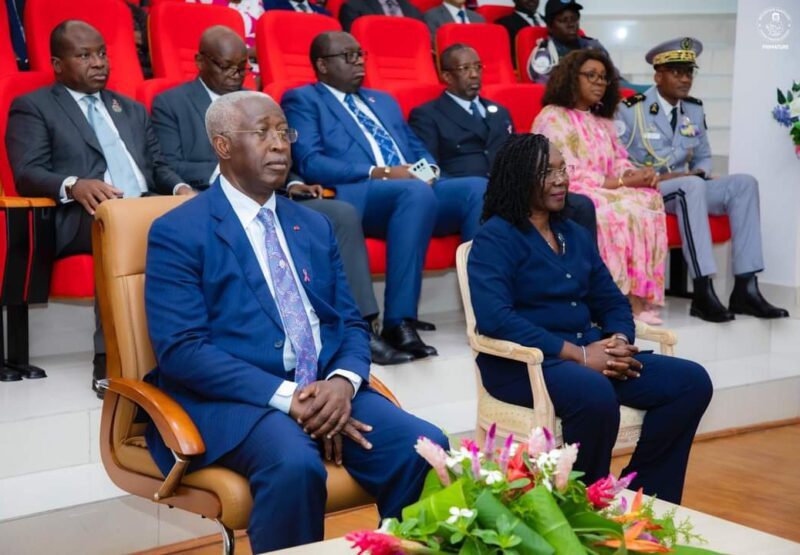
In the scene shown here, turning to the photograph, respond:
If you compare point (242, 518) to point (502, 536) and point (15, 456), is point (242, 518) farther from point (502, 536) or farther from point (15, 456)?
point (15, 456)

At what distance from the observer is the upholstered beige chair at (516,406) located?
3.04 metres

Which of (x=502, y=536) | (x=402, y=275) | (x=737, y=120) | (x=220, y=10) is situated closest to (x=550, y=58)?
(x=737, y=120)

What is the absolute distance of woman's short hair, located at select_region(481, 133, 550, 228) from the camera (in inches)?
125

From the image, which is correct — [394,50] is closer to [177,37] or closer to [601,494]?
[177,37]

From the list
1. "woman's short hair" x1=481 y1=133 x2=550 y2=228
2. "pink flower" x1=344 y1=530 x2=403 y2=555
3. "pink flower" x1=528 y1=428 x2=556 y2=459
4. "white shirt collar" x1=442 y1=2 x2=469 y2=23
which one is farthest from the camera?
"white shirt collar" x1=442 y1=2 x2=469 y2=23

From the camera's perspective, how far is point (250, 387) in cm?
246

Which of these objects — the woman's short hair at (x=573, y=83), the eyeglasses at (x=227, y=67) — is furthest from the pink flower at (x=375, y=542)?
the woman's short hair at (x=573, y=83)

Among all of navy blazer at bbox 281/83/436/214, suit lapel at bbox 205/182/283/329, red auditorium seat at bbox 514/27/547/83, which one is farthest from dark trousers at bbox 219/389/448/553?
red auditorium seat at bbox 514/27/547/83

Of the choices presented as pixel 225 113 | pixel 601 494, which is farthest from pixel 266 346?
pixel 601 494

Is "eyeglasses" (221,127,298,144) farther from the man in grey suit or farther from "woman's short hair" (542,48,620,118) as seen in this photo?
the man in grey suit

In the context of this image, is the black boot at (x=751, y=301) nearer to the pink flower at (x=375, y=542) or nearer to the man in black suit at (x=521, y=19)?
the man in black suit at (x=521, y=19)

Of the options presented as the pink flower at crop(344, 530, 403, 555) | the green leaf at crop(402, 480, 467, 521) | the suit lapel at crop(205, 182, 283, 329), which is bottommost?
the pink flower at crop(344, 530, 403, 555)

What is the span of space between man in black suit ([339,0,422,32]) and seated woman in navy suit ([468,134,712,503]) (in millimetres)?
2618

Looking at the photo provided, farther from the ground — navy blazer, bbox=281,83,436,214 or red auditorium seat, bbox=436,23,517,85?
red auditorium seat, bbox=436,23,517,85
